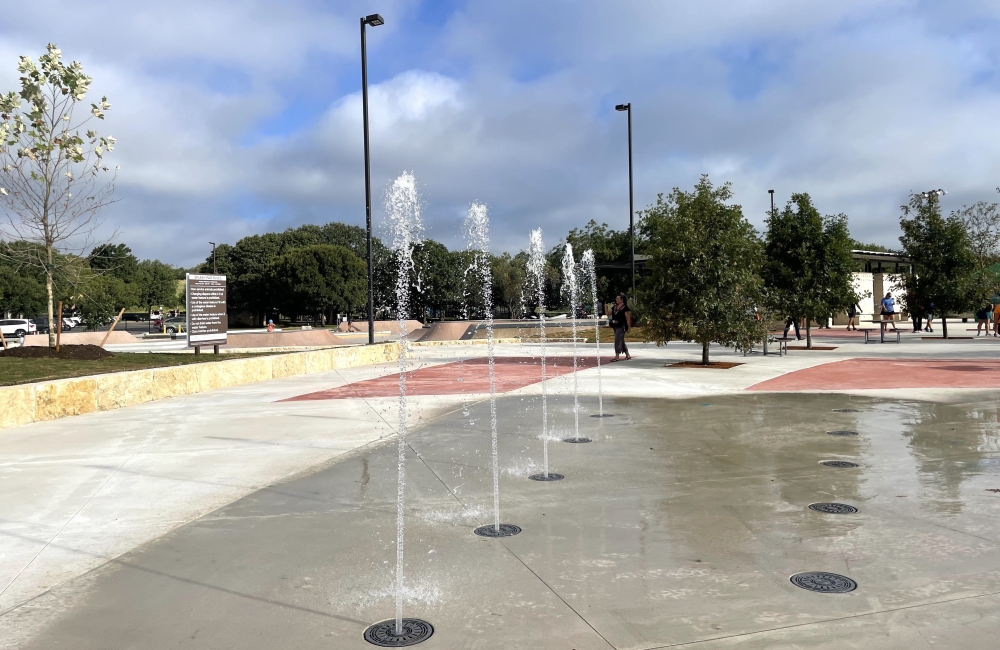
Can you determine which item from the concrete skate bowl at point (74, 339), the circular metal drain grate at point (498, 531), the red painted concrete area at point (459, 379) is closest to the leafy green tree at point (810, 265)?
the red painted concrete area at point (459, 379)

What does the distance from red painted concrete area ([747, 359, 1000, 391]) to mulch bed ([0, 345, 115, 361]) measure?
12.2m

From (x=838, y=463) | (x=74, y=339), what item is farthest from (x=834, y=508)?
(x=74, y=339)

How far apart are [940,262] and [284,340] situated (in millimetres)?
25743

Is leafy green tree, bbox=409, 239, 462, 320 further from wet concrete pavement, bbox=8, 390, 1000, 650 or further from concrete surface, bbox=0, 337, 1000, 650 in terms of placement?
wet concrete pavement, bbox=8, 390, 1000, 650

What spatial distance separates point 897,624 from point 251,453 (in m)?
5.96

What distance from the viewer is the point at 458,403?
10.9 m

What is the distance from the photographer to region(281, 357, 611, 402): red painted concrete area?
1241 cm

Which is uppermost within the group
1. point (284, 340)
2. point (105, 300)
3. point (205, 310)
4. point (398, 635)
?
point (105, 300)

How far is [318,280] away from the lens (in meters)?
61.8

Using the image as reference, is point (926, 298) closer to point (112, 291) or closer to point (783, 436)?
point (783, 436)

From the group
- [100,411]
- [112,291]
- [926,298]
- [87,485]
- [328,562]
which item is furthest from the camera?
[112,291]

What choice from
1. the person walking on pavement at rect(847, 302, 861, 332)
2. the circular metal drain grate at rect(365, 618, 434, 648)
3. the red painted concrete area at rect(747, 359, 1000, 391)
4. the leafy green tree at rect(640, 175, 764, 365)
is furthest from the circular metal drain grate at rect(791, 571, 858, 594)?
the person walking on pavement at rect(847, 302, 861, 332)

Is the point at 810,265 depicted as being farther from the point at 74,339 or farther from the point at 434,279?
the point at 434,279

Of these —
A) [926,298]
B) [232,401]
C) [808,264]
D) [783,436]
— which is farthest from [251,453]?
[926,298]
